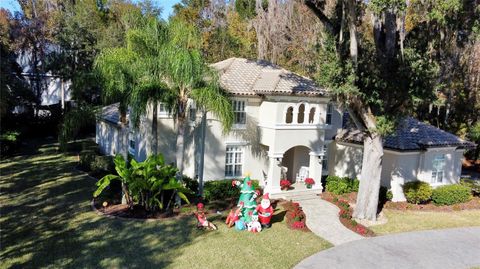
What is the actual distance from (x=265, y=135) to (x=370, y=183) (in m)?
5.91

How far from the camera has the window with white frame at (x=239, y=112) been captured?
69.4 feet

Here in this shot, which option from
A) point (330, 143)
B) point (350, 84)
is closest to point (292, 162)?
point (330, 143)

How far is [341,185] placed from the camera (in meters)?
22.1

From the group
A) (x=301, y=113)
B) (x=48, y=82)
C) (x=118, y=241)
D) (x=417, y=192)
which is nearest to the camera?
(x=118, y=241)

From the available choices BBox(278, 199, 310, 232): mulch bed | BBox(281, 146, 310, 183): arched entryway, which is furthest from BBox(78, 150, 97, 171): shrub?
BBox(278, 199, 310, 232): mulch bed

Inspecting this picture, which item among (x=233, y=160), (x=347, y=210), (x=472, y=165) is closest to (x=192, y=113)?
(x=233, y=160)

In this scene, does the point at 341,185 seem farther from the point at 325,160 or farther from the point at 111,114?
the point at 111,114

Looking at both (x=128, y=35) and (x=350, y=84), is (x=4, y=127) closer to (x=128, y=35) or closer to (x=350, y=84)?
(x=128, y=35)

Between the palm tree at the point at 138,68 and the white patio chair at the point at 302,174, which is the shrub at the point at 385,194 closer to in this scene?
the white patio chair at the point at 302,174

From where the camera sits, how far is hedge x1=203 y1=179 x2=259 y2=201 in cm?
1929

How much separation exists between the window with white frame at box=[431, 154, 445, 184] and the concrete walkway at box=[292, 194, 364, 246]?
271 inches

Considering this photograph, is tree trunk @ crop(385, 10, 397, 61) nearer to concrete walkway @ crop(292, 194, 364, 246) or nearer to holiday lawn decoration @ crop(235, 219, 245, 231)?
concrete walkway @ crop(292, 194, 364, 246)

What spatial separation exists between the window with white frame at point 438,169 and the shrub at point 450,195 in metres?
1.05

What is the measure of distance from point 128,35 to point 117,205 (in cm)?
740
